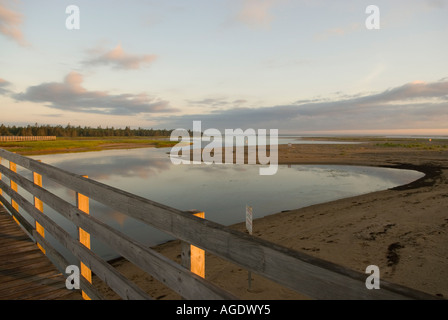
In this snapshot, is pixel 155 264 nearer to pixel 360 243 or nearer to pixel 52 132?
pixel 360 243

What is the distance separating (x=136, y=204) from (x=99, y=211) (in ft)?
40.2

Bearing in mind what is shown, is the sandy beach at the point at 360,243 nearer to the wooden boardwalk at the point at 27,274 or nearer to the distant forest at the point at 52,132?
the wooden boardwalk at the point at 27,274

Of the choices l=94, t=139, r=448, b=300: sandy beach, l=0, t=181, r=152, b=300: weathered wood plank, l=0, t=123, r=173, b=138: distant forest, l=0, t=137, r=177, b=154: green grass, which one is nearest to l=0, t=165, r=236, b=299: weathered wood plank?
l=0, t=181, r=152, b=300: weathered wood plank

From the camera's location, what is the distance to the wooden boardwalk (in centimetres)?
309

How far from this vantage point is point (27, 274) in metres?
3.59

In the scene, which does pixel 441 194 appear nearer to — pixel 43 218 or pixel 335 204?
pixel 335 204

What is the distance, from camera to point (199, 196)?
16.4 m

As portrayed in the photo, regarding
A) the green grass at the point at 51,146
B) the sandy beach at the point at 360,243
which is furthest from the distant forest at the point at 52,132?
the sandy beach at the point at 360,243

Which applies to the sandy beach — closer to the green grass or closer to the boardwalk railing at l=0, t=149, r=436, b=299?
the boardwalk railing at l=0, t=149, r=436, b=299

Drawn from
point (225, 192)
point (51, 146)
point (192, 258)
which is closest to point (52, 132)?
point (51, 146)

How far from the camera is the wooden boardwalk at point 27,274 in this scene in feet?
10.2

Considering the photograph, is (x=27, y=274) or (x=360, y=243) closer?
(x=27, y=274)

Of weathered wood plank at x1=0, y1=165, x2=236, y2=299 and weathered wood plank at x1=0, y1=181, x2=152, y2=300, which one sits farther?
weathered wood plank at x1=0, y1=181, x2=152, y2=300
